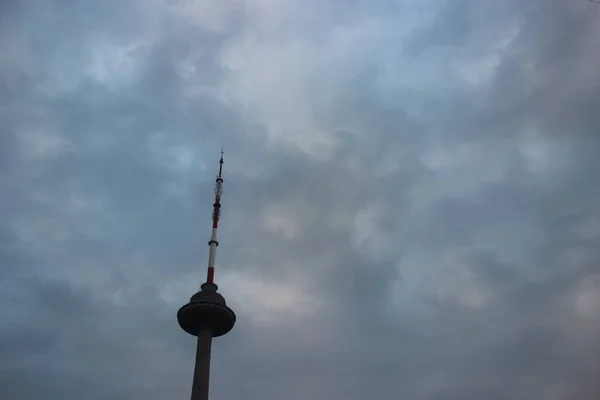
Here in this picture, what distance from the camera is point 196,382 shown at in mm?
105375

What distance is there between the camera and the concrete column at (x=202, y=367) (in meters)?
105

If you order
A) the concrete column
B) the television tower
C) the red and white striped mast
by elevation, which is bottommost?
the concrete column

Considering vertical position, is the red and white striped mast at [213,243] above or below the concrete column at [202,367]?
above

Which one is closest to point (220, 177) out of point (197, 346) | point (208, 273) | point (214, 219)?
point (214, 219)

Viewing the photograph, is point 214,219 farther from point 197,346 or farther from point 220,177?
point 197,346

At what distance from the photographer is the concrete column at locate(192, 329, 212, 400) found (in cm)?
10456

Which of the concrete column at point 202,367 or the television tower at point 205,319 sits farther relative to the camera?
the television tower at point 205,319

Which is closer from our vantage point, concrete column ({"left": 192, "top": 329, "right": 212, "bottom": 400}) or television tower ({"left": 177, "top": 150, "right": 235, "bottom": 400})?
concrete column ({"left": 192, "top": 329, "right": 212, "bottom": 400})

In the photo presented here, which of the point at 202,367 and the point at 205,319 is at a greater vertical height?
the point at 205,319

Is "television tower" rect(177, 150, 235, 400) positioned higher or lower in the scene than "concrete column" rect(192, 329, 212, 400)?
higher

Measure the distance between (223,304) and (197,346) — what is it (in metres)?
7.41

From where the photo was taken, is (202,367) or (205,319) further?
(205,319)

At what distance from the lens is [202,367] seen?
351 ft

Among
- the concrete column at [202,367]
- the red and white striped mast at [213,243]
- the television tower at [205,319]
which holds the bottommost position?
the concrete column at [202,367]
